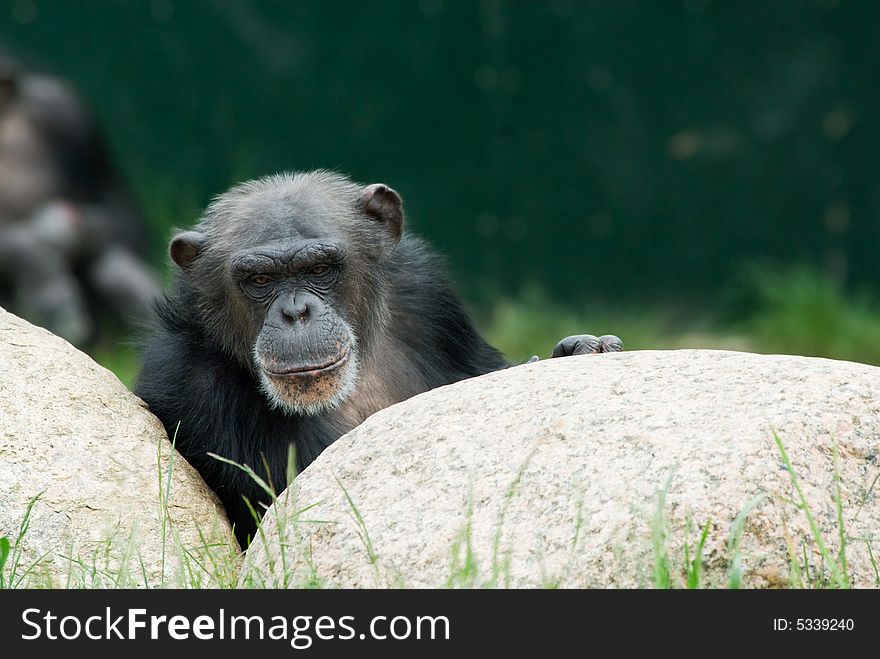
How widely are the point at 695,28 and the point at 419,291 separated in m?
5.74

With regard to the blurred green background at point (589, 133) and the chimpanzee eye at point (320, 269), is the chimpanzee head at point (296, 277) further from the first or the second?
the blurred green background at point (589, 133)

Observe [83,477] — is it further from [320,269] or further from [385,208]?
[385,208]

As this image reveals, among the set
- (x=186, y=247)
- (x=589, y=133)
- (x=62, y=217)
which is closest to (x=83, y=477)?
(x=186, y=247)

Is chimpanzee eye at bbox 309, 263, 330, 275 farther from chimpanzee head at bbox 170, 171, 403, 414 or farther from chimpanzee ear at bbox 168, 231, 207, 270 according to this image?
chimpanzee ear at bbox 168, 231, 207, 270

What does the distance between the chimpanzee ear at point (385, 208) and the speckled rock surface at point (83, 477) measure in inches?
53.9

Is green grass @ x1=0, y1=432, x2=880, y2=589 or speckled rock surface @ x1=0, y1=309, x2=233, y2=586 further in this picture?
speckled rock surface @ x1=0, y1=309, x2=233, y2=586

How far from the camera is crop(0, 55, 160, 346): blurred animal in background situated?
39.2ft

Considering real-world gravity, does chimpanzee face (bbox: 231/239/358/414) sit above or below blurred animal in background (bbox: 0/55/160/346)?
below

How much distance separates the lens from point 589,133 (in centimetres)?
1112

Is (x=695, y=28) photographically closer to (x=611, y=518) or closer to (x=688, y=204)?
(x=688, y=204)

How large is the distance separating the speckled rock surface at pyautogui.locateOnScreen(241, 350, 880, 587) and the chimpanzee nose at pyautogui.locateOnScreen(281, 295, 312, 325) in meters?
1.08

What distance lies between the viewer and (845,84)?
1108 centimetres

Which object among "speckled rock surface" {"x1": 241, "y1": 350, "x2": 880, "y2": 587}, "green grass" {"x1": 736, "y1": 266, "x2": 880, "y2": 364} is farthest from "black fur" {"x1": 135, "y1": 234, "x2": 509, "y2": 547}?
"green grass" {"x1": 736, "y1": 266, "x2": 880, "y2": 364}

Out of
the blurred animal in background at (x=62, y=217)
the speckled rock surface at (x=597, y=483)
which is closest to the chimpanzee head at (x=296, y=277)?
the speckled rock surface at (x=597, y=483)
